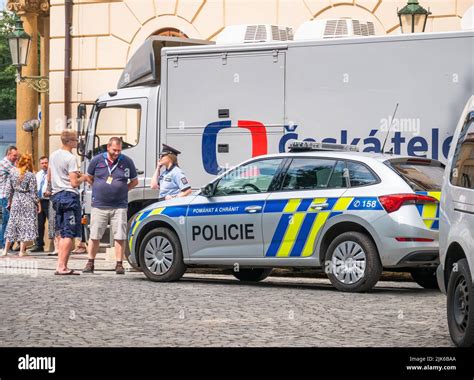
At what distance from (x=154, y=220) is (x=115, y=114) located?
421cm

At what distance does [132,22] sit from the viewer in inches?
1012

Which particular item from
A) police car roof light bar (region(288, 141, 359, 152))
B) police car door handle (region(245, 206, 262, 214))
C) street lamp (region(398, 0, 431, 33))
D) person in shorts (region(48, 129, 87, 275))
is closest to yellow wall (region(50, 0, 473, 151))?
street lamp (region(398, 0, 431, 33))

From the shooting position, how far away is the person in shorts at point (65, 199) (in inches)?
645

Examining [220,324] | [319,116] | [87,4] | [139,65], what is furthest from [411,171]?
[87,4]

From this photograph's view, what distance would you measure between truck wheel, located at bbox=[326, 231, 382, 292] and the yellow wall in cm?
953

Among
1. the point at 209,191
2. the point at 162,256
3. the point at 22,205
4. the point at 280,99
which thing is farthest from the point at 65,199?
the point at 22,205

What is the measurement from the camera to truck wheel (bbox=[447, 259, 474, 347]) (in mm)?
8930

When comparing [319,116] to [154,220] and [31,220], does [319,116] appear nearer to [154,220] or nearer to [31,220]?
[154,220]

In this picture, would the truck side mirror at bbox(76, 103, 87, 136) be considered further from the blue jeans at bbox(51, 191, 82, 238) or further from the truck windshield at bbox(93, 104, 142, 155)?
the blue jeans at bbox(51, 191, 82, 238)

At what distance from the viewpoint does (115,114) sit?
19359 millimetres

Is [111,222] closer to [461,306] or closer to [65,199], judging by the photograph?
[65,199]

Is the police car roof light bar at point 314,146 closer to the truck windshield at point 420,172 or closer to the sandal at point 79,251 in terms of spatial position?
the truck windshield at point 420,172

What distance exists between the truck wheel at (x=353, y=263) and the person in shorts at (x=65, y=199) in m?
3.98

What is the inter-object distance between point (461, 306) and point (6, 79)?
2463 inches
